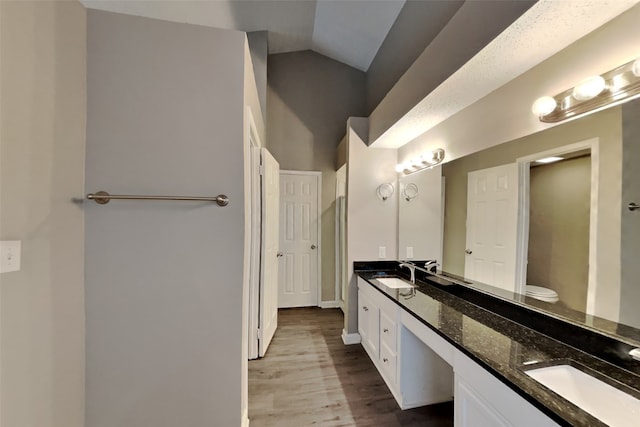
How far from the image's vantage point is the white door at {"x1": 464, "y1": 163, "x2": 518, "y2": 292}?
148cm

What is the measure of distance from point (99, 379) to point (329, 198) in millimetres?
3130

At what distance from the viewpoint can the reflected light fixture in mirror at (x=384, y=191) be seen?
279cm

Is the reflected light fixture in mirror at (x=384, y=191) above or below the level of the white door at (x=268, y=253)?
above

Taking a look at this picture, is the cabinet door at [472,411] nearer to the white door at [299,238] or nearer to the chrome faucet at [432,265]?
the chrome faucet at [432,265]

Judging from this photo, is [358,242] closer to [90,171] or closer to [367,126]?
[367,126]

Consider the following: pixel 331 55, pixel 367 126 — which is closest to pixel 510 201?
pixel 367 126

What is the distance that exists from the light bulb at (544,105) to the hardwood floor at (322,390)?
1.96 m

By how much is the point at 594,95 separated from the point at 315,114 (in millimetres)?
3293

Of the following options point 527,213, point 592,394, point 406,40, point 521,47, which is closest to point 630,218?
point 527,213

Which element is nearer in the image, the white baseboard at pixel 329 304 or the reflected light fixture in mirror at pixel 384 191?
the reflected light fixture in mirror at pixel 384 191

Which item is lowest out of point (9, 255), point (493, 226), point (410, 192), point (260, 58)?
point (9, 255)

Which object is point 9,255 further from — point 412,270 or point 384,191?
point 384,191

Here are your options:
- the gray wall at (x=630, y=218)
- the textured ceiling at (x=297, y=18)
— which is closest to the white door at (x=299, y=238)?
the textured ceiling at (x=297, y=18)

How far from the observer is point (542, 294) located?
1328mm
